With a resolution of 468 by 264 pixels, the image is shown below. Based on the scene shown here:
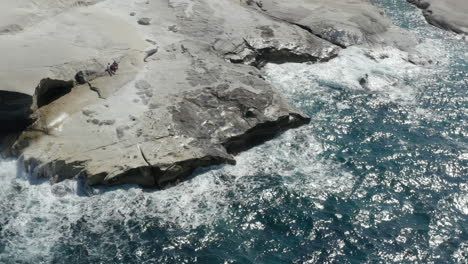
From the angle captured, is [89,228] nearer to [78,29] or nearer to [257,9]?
[78,29]

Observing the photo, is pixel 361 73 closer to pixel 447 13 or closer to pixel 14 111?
pixel 447 13

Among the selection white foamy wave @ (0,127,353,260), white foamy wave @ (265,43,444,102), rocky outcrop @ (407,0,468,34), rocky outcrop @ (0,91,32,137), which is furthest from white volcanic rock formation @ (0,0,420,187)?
rocky outcrop @ (407,0,468,34)

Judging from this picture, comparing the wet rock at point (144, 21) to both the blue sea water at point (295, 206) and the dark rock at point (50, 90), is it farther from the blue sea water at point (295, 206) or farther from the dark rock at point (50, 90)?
the blue sea water at point (295, 206)

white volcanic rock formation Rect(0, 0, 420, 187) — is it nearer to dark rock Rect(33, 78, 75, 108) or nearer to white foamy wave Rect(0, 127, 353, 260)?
dark rock Rect(33, 78, 75, 108)

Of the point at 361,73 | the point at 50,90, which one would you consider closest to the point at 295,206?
the point at 50,90

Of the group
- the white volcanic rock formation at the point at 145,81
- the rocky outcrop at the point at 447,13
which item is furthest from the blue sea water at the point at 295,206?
the rocky outcrop at the point at 447,13
